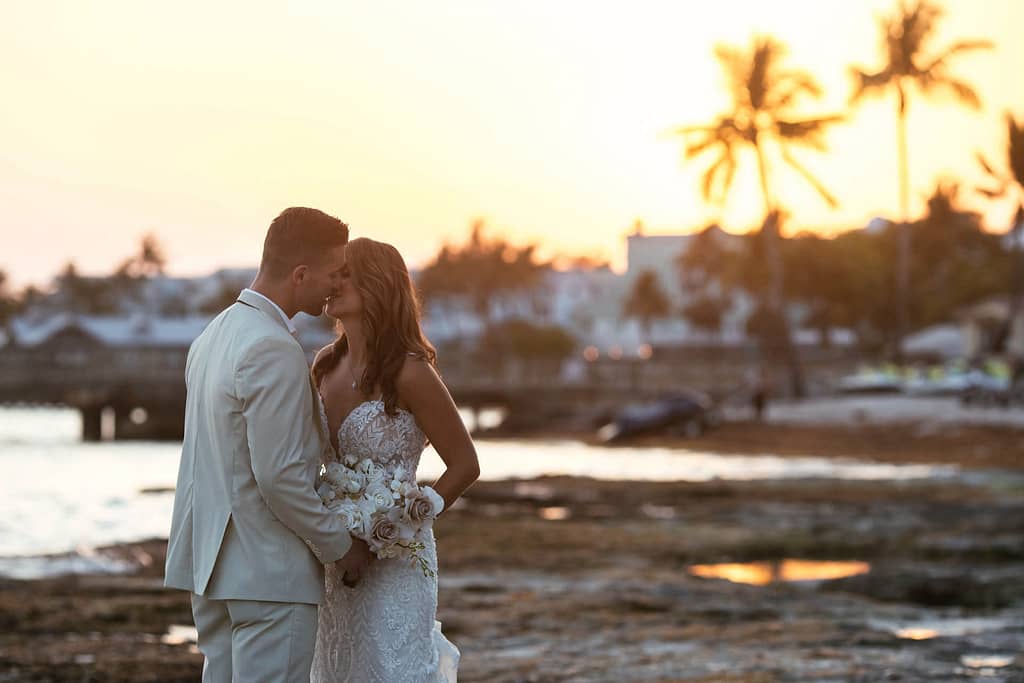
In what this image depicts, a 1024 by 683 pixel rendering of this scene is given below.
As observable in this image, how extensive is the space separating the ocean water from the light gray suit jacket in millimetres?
11418

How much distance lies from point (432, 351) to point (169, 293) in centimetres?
14399

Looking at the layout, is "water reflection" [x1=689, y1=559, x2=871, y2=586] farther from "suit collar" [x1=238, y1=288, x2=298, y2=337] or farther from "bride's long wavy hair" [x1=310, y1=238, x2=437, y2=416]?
"suit collar" [x1=238, y1=288, x2=298, y2=337]

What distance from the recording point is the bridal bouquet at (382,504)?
4.49m

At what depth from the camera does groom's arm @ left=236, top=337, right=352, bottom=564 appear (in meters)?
4.19

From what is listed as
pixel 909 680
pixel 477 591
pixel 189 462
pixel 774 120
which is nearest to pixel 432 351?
pixel 189 462

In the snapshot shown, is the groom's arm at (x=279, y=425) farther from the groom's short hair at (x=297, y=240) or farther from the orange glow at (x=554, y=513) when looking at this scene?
the orange glow at (x=554, y=513)

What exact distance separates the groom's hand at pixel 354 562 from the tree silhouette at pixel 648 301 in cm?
10427

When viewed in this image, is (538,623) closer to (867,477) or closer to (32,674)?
(32,674)

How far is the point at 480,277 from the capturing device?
106 metres

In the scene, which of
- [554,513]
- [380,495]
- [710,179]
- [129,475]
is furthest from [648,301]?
[380,495]

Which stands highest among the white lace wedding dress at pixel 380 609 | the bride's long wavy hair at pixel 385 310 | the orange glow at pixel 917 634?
the bride's long wavy hair at pixel 385 310

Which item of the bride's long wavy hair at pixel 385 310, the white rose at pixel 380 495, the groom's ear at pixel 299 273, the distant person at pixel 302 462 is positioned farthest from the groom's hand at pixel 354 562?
the groom's ear at pixel 299 273

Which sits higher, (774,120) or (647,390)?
(774,120)

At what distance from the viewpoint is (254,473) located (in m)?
4.22
